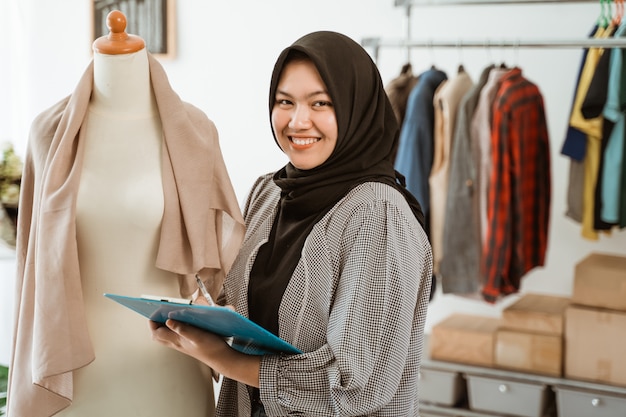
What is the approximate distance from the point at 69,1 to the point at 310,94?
3.34 meters

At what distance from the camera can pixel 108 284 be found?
1.50 m

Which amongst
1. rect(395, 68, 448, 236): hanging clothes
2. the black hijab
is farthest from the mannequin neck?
rect(395, 68, 448, 236): hanging clothes

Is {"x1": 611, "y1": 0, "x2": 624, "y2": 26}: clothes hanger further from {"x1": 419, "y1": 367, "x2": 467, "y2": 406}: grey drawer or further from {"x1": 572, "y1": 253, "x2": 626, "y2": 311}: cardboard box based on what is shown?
{"x1": 419, "y1": 367, "x2": 467, "y2": 406}: grey drawer

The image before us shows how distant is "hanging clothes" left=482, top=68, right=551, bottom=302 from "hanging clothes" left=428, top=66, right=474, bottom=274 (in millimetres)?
161

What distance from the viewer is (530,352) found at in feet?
9.70

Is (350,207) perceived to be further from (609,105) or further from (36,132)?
(609,105)

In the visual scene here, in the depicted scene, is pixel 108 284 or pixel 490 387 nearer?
pixel 108 284

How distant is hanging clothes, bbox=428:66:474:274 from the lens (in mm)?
2922

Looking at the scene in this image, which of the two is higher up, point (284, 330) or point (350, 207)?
point (350, 207)

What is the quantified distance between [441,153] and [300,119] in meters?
1.54

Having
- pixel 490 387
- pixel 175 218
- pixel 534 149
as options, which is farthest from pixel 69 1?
pixel 175 218

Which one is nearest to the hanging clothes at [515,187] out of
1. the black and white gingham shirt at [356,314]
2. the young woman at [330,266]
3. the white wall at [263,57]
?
the white wall at [263,57]

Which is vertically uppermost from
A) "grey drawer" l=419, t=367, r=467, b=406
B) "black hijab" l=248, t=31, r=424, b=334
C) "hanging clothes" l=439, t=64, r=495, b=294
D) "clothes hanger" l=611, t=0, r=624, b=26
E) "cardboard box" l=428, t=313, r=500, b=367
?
"clothes hanger" l=611, t=0, r=624, b=26

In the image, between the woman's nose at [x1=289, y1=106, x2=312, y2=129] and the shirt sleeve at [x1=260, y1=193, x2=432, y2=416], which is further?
the woman's nose at [x1=289, y1=106, x2=312, y2=129]
